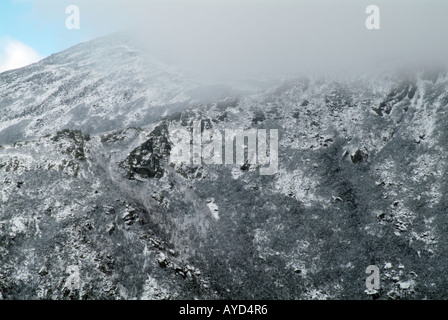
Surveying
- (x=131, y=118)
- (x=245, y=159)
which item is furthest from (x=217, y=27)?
(x=245, y=159)

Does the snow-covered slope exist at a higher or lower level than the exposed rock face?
higher

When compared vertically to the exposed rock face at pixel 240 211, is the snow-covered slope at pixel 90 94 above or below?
above

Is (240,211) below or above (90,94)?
below

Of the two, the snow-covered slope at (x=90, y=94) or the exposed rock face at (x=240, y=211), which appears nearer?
the exposed rock face at (x=240, y=211)

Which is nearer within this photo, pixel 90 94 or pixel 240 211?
pixel 240 211

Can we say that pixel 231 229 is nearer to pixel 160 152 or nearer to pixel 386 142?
pixel 160 152

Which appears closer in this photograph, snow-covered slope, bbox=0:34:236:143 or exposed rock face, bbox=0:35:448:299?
exposed rock face, bbox=0:35:448:299
